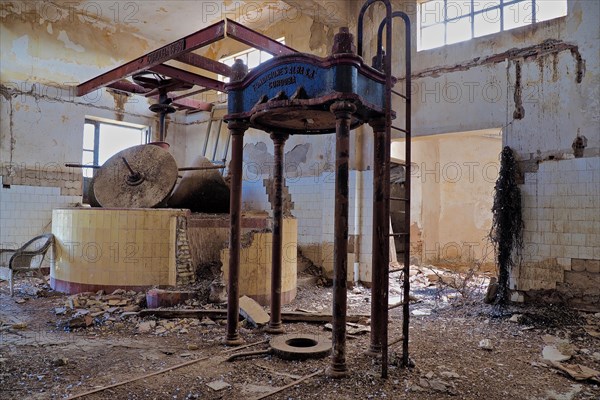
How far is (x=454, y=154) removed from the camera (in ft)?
42.4

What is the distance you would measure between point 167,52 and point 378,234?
5.43 metres

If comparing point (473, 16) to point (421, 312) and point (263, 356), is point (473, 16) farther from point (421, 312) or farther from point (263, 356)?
point (263, 356)

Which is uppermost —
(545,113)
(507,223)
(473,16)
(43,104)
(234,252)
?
(473,16)

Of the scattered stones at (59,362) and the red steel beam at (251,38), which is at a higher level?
the red steel beam at (251,38)

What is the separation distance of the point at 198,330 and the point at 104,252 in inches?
99.3

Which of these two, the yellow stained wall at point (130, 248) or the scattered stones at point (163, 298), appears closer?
the scattered stones at point (163, 298)

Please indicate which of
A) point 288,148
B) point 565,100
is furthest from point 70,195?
point 565,100

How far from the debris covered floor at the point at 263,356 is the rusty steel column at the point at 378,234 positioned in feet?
1.00

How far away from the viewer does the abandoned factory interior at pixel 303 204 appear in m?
4.12

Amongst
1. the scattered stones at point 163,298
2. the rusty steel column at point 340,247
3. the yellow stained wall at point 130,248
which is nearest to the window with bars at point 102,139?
the yellow stained wall at point 130,248

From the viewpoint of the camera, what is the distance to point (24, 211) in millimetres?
9586

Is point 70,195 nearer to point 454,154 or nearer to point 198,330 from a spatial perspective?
point 198,330

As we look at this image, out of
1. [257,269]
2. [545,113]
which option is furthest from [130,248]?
[545,113]

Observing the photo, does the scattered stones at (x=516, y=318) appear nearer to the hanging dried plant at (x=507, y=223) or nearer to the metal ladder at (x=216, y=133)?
the hanging dried plant at (x=507, y=223)
